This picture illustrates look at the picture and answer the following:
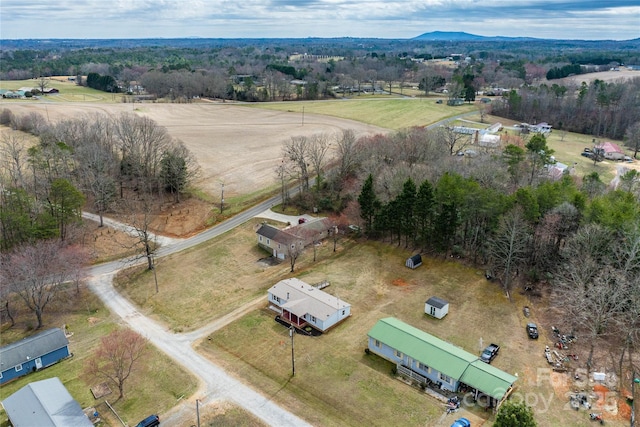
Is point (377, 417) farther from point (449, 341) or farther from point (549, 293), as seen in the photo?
point (549, 293)

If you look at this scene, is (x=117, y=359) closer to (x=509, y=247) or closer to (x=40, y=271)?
(x=40, y=271)

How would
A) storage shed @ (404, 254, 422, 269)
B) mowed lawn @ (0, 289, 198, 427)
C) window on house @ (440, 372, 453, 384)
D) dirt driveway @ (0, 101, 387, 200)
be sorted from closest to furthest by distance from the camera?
1. mowed lawn @ (0, 289, 198, 427)
2. window on house @ (440, 372, 453, 384)
3. storage shed @ (404, 254, 422, 269)
4. dirt driveway @ (0, 101, 387, 200)

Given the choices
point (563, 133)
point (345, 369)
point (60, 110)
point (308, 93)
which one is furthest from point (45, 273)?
point (308, 93)

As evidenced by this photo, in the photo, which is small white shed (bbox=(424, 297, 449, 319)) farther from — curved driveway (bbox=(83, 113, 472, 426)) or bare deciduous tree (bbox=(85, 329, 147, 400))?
bare deciduous tree (bbox=(85, 329, 147, 400))

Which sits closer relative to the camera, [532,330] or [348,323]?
[532,330]

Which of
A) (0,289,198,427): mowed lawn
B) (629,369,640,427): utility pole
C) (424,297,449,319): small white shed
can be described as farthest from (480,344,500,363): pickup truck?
(0,289,198,427): mowed lawn

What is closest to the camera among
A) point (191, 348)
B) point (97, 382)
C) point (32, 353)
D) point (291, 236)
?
point (97, 382)

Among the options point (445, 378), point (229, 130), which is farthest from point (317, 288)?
point (229, 130)
